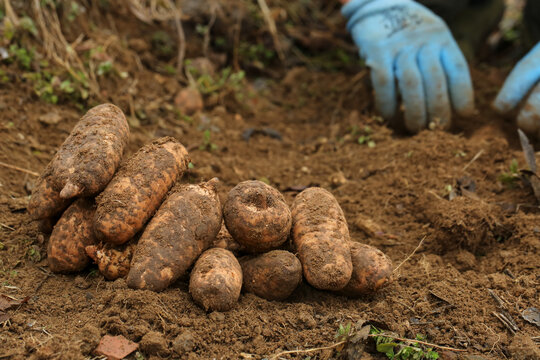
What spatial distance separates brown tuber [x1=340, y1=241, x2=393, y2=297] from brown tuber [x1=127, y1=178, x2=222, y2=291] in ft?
2.06

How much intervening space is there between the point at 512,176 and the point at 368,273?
141 centimetres

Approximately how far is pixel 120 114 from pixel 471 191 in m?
2.05

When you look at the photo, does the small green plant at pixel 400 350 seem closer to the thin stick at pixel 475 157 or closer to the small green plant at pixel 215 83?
the thin stick at pixel 475 157

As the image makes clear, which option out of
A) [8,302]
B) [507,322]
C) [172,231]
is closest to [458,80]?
[507,322]

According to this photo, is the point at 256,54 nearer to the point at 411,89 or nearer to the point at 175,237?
the point at 411,89

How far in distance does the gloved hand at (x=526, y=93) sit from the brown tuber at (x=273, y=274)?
2.31m

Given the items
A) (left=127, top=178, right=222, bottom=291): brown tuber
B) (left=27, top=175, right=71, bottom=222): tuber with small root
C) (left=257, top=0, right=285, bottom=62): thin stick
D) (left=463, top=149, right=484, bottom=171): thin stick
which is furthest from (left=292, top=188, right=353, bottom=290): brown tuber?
(left=257, top=0, right=285, bottom=62): thin stick

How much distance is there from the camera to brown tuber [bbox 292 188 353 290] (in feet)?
6.60

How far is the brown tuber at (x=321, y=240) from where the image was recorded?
2.01 metres

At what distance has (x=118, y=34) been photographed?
13.7ft

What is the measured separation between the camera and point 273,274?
2.01 metres

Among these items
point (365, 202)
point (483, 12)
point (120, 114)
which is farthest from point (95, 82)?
point (483, 12)

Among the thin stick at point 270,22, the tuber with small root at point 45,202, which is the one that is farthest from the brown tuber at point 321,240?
the thin stick at point 270,22

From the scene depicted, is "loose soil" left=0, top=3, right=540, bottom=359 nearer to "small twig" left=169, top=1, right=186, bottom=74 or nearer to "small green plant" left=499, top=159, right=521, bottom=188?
"small green plant" left=499, top=159, right=521, bottom=188
